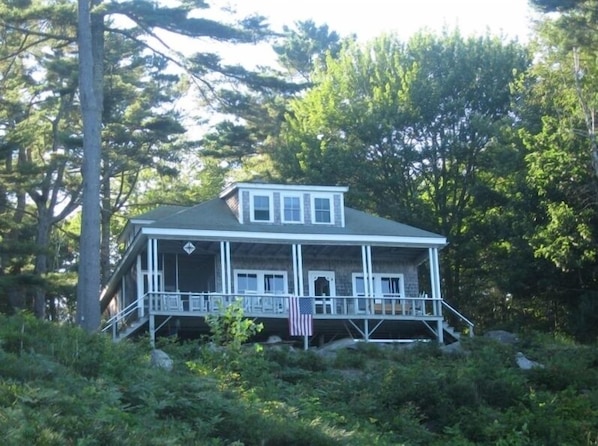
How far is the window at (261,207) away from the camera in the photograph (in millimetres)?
38875

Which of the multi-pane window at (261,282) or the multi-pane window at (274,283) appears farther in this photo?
the multi-pane window at (274,283)

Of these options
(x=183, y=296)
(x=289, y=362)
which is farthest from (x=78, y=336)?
(x=183, y=296)

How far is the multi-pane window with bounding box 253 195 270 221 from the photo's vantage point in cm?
3888

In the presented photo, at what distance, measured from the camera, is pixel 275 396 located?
21922mm

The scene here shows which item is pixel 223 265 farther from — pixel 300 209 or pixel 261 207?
pixel 300 209

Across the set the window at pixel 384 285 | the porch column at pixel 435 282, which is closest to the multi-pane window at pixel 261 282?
the window at pixel 384 285

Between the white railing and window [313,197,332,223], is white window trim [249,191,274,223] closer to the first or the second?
window [313,197,332,223]

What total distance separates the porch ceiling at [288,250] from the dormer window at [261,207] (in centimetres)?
108

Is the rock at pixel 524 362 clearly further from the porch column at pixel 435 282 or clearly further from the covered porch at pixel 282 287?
the porch column at pixel 435 282

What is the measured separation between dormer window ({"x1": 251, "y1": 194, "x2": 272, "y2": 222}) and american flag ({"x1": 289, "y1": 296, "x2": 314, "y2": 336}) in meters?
4.22

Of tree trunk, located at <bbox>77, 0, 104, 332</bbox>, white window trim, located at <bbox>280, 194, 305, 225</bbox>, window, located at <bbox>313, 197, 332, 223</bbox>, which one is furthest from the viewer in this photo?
window, located at <bbox>313, 197, 332, 223</bbox>

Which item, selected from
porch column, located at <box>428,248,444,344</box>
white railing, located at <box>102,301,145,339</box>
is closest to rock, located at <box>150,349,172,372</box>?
white railing, located at <box>102,301,145,339</box>

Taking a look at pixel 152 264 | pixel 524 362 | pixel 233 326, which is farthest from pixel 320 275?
pixel 233 326

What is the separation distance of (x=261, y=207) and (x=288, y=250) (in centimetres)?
169
